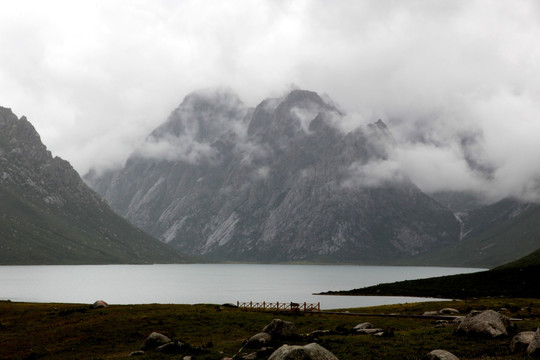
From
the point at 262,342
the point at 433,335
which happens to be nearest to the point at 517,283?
the point at 433,335

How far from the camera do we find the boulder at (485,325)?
45.4 metres

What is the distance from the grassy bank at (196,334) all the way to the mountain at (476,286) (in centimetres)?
6814

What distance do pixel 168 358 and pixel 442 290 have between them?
142113mm

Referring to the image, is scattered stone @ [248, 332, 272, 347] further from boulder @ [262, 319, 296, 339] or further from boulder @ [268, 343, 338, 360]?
boulder @ [268, 343, 338, 360]

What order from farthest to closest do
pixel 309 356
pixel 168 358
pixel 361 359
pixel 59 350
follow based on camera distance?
1. pixel 59 350
2. pixel 168 358
3. pixel 361 359
4. pixel 309 356

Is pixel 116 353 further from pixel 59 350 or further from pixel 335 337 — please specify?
pixel 335 337

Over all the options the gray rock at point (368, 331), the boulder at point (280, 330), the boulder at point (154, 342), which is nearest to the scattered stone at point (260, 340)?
the boulder at point (280, 330)

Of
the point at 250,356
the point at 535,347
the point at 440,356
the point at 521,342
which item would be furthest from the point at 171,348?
the point at 535,347

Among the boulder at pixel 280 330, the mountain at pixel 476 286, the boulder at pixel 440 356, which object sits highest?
the mountain at pixel 476 286

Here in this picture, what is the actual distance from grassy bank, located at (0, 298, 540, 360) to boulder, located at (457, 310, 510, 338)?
118 cm

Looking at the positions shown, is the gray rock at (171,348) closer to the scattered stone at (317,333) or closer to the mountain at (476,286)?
the scattered stone at (317,333)

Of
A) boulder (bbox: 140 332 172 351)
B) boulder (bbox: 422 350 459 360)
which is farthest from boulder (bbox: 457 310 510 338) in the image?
boulder (bbox: 140 332 172 351)

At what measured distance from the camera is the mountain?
5792 inches

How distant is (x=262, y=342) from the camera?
4669 centimetres
